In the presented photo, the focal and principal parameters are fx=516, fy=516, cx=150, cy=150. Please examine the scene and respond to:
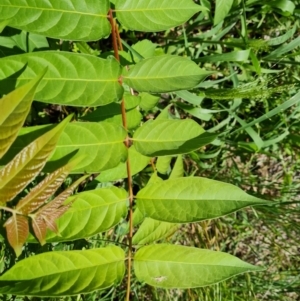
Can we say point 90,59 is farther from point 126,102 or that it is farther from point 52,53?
point 126,102

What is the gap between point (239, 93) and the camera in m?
1.39

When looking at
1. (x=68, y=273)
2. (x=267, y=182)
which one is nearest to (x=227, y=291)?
(x=267, y=182)

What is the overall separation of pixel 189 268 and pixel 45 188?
38 centimetres

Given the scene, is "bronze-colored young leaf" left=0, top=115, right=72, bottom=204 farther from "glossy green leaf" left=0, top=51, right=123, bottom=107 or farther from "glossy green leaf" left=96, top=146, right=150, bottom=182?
"glossy green leaf" left=96, top=146, right=150, bottom=182

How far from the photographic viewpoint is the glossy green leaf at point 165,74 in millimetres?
1027

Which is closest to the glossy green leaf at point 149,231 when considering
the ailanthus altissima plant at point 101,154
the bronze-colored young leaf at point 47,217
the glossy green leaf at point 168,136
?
the ailanthus altissima plant at point 101,154

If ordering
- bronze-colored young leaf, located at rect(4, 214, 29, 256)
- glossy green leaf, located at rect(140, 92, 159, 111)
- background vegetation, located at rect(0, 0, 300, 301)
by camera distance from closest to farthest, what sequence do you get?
bronze-colored young leaf, located at rect(4, 214, 29, 256) → glossy green leaf, located at rect(140, 92, 159, 111) → background vegetation, located at rect(0, 0, 300, 301)

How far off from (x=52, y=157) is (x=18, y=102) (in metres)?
0.22

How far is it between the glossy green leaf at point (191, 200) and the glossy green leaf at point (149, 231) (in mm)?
145

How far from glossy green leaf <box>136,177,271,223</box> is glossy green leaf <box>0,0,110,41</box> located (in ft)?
1.14

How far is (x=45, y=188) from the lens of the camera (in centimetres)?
88

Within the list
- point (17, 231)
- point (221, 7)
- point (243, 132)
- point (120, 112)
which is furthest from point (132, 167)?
point (243, 132)

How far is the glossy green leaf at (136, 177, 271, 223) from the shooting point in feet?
3.39

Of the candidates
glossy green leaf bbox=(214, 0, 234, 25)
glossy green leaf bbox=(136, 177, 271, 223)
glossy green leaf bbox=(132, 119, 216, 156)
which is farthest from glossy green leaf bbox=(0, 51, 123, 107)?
glossy green leaf bbox=(214, 0, 234, 25)
